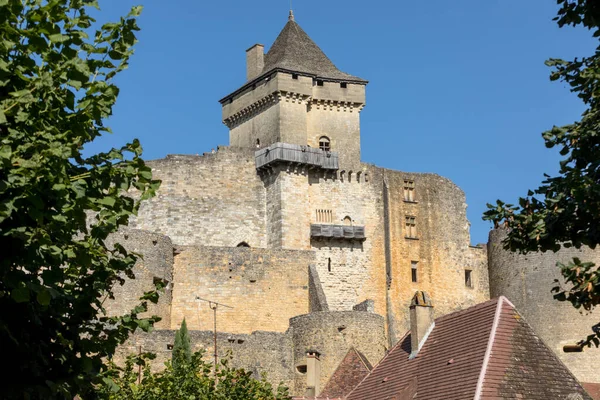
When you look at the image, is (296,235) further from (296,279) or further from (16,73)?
(16,73)

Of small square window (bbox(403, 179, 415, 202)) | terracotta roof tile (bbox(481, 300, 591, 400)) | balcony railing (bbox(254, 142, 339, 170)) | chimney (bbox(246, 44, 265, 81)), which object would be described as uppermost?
chimney (bbox(246, 44, 265, 81))

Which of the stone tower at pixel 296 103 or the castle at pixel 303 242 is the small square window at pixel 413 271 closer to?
the castle at pixel 303 242

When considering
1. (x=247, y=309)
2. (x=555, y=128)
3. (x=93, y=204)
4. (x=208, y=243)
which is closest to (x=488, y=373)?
(x=555, y=128)

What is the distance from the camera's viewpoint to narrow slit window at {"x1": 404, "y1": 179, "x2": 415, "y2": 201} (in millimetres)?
52125

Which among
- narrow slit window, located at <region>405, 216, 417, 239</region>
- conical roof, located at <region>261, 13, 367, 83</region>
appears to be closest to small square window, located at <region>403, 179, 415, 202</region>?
narrow slit window, located at <region>405, 216, 417, 239</region>

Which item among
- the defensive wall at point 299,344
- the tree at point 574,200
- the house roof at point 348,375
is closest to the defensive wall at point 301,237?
the defensive wall at point 299,344

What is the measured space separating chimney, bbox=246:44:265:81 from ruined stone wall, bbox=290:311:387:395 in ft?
52.1

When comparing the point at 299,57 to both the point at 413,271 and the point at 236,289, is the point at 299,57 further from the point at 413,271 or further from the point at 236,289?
the point at 236,289

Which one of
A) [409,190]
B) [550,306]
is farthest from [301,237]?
[550,306]

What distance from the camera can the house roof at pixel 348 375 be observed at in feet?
109

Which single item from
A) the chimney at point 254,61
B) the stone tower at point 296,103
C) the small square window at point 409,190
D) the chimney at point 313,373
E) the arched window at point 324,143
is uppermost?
the chimney at point 254,61

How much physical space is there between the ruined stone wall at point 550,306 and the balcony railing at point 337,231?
6636mm

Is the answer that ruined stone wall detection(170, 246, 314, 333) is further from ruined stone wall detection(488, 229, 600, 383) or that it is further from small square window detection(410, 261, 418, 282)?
ruined stone wall detection(488, 229, 600, 383)

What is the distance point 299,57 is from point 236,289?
13.9 metres
